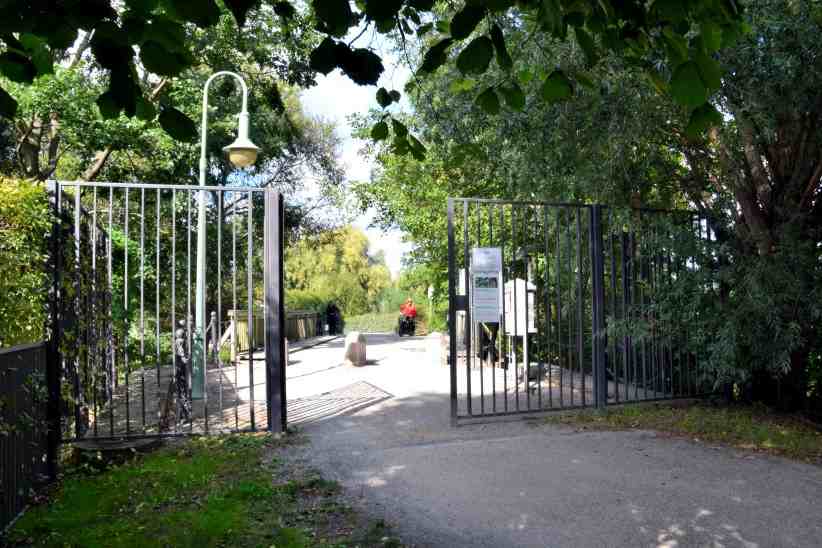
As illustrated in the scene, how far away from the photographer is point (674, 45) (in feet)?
10.8

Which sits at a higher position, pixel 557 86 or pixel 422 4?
pixel 422 4

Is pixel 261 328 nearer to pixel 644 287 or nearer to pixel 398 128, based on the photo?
pixel 644 287

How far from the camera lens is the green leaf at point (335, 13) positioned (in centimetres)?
287

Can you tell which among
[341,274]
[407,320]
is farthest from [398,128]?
[341,274]

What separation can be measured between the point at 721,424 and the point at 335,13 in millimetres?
6795

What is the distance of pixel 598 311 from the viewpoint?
870 cm

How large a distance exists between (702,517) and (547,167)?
5067 millimetres

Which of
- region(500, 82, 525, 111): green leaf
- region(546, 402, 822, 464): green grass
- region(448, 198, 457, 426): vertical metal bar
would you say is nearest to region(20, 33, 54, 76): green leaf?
region(500, 82, 525, 111): green leaf

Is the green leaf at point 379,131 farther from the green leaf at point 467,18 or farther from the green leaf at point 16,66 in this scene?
the green leaf at point 16,66

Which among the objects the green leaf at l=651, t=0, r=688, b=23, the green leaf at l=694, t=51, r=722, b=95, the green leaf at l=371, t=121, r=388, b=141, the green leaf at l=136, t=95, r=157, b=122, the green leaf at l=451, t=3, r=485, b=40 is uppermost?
the green leaf at l=451, t=3, r=485, b=40

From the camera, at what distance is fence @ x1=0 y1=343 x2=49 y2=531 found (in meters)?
4.53

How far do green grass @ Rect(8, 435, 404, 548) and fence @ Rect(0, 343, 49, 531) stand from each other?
19 centimetres

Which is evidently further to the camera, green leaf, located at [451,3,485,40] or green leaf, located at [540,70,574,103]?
green leaf, located at [540,70,574,103]

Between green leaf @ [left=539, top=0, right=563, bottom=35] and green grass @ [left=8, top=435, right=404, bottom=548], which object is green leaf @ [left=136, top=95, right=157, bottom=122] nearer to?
green leaf @ [left=539, top=0, right=563, bottom=35]
